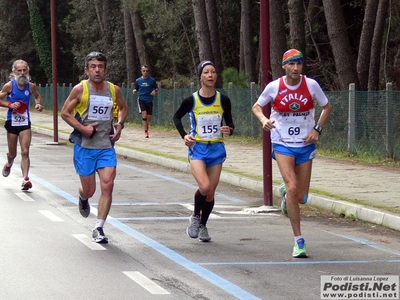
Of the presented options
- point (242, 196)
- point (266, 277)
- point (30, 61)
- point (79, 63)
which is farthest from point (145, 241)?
point (30, 61)

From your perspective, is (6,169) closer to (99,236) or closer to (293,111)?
(99,236)

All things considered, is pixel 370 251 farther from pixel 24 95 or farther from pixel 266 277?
pixel 24 95

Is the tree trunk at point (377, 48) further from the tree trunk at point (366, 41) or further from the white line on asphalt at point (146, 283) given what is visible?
the white line on asphalt at point (146, 283)

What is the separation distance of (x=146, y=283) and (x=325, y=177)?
857 centimetres

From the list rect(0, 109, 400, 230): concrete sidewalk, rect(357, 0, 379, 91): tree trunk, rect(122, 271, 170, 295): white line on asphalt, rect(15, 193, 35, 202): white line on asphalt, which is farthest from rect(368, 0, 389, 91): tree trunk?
rect(122, 271, 170, 295): white line on asphalt

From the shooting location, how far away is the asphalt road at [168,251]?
7445 mm

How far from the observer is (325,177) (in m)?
15.8

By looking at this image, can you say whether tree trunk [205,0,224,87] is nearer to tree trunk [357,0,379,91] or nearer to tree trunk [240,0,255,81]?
tree trunk [240,0,255,81]

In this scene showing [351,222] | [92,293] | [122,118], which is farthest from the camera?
[351,222]

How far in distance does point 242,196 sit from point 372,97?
644cm

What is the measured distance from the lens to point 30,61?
6656cm

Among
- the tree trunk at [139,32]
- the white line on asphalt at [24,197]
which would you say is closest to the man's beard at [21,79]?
the white line on asphalt at [24,197]

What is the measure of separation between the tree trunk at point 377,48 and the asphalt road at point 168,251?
13.1m

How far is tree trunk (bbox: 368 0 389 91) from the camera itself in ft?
86.2
